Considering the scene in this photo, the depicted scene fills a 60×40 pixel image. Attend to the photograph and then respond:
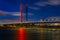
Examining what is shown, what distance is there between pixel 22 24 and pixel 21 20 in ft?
13.2

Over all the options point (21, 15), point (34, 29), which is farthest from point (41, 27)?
point (21, 15)

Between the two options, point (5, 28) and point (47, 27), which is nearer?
point (47, 27)

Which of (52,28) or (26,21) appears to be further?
(52,28)

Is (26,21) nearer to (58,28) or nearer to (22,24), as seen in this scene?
(22,24)

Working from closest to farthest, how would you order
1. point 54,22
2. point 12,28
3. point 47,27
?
point 54,22, point 47,27, point 12,28

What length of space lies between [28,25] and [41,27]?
9435 millimetres

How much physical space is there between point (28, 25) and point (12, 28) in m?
13.4

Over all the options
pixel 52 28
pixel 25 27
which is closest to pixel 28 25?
pixel 25 27

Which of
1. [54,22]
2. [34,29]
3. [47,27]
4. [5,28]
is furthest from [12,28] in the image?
[54,22]

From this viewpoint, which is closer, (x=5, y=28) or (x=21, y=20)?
(x=21, y=20)

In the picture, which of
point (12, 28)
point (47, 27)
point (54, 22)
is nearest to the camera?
point (54, 22)

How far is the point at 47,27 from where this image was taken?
5153 inches

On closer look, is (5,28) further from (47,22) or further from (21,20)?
(47,22)

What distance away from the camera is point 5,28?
142125 millimetres
